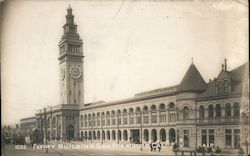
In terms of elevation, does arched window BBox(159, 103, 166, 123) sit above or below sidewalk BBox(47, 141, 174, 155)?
above

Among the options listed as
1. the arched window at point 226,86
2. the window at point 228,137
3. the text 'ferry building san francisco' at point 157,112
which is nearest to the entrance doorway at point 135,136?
the text 'ferry building san francisco' at point 157,112

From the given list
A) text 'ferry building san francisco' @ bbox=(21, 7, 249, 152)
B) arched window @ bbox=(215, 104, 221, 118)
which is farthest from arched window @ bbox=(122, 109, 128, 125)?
arched window @ bbox=(215, 104, 221, 118)

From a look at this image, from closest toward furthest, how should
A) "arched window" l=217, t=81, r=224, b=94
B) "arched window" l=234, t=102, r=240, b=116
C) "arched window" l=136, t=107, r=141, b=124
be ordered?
"arched window" l=217, t=81, r=224, b=94, "arched window" l=234, t=102, r=240, b=116, "arched window" l=136, t=107, r=141, b=124

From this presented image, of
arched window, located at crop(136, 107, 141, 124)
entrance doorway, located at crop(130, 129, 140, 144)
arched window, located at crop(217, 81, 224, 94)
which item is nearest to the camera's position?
arched window, located at crop(217, 81, 224, 94)

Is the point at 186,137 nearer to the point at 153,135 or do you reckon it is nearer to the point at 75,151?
the point at 153,135

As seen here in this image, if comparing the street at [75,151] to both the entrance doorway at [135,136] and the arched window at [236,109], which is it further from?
the arched window at [236,109]

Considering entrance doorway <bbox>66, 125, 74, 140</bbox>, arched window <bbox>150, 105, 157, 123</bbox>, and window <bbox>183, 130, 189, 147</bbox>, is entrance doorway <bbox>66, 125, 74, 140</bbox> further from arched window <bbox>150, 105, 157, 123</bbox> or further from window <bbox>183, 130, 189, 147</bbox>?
window <bbox>183, 130, 189, 147</bbox>

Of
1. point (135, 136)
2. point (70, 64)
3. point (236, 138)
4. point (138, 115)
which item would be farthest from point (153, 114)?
point (70, 64)
